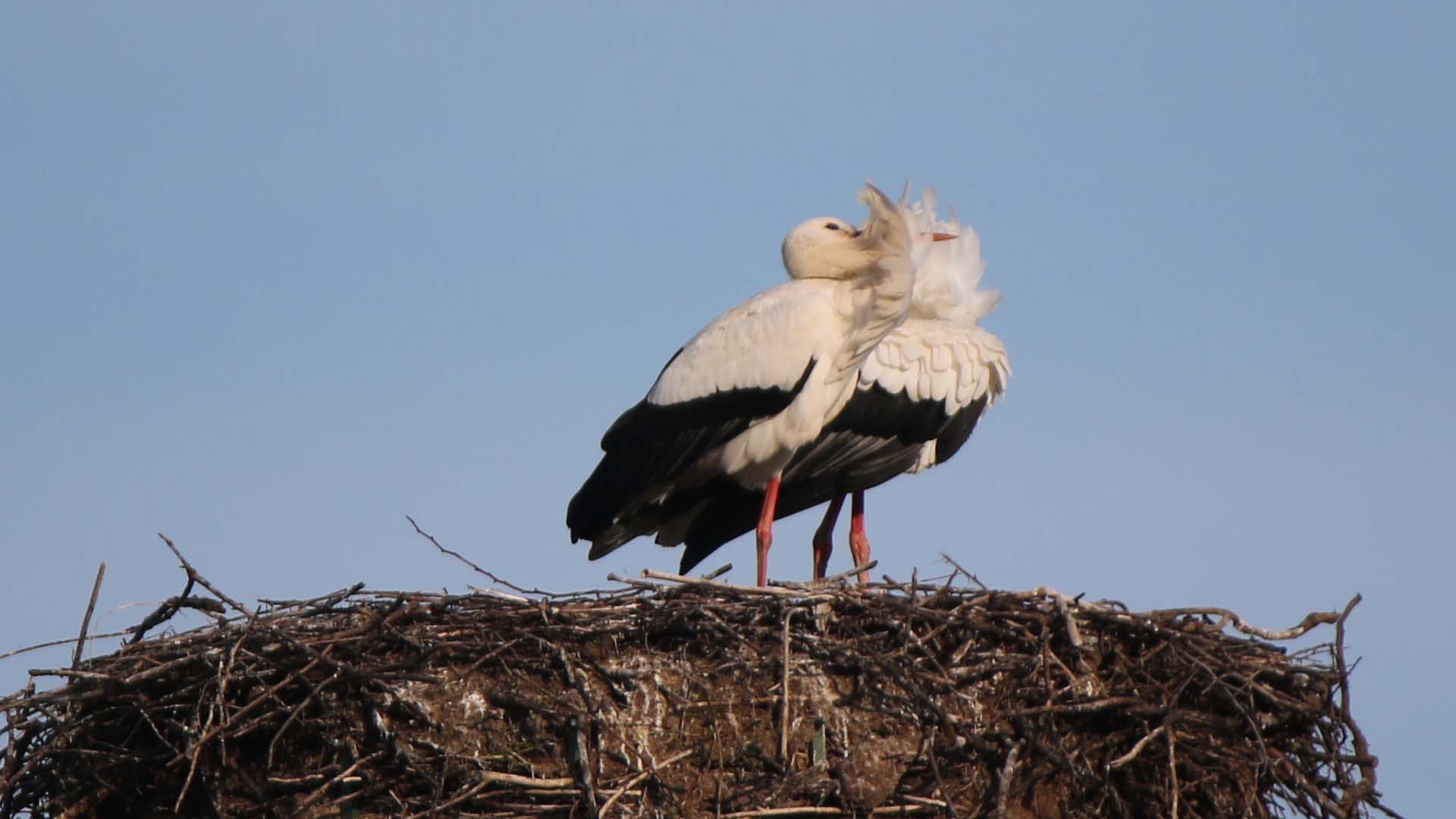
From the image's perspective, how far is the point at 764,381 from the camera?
900cm

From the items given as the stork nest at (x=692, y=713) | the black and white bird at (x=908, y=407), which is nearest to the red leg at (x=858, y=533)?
the black and white bird at (x=908, y=407)

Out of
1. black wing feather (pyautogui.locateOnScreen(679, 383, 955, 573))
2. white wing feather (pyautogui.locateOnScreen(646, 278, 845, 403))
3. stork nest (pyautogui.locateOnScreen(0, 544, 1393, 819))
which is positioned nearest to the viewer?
stork nest (pyautogui.locateOnScreen(0, 544, 1393, 819))

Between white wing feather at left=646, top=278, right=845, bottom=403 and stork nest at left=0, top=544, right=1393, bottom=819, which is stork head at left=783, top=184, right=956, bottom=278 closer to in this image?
white wing feather at left=646, top=278, right=845, bottom=403

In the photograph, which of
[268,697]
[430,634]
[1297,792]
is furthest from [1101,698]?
[268,697]

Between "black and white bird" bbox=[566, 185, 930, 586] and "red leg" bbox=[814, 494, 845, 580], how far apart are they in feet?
3.33

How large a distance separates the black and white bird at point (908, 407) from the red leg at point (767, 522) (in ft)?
0.58

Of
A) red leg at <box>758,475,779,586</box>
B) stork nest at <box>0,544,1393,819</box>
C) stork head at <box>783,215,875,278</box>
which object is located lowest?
stork nest at <box>0,544,1393,819</box>

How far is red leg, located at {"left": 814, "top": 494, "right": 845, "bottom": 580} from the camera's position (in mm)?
10359

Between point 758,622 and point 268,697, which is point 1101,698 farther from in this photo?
point 268,697

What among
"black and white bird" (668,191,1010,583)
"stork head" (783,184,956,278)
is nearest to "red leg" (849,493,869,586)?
"black and white bird" (668,191,1010,583)

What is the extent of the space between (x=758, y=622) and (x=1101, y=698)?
119 centimetres

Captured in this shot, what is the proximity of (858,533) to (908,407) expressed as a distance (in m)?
0.82

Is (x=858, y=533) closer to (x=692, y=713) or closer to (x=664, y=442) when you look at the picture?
(x=664, y=442)

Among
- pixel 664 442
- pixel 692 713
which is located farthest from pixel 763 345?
pixel 692 713
